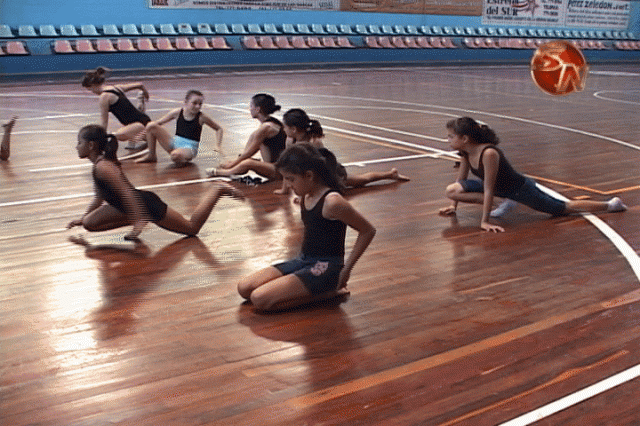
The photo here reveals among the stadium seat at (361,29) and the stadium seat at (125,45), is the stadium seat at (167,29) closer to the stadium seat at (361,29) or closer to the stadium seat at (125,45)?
the stadium seat at (125,45)

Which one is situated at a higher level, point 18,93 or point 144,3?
point 144,3

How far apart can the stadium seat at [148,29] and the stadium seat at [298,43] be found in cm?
400

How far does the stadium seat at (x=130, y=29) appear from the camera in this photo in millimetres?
19555

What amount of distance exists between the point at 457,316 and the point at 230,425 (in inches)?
64.1

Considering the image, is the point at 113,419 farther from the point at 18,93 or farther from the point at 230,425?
the point at 18,93

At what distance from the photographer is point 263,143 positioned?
25.8 feet

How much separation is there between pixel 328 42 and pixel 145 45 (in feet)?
18.7

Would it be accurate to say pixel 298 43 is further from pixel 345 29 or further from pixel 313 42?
pixel 345 29

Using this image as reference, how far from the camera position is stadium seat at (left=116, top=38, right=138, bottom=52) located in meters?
19.1

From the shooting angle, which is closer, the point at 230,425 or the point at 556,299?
the point at 230,425

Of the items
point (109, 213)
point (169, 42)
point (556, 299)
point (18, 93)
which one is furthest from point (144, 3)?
point (556, 299)

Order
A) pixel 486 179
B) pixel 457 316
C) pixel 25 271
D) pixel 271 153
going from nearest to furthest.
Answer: pixel 457 316 → pixel 25 271 → pixel 486 179 → pixel 271 153

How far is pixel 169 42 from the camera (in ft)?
65.9

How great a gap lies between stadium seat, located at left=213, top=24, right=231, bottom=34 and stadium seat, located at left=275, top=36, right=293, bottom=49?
4.60 feet
